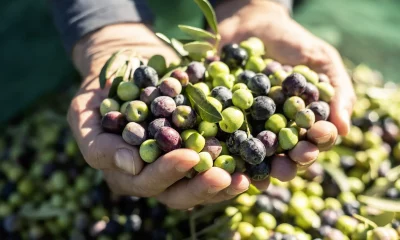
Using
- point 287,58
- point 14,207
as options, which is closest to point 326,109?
point 287,58

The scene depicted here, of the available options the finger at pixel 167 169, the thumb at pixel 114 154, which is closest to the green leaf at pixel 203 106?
the finger at pixel 167 169

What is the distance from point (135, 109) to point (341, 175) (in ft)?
3.24

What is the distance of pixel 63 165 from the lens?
2312 millimetres

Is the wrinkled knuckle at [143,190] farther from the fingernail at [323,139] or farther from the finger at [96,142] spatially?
the fingernail at [323,139]

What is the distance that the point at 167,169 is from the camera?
4.88ft

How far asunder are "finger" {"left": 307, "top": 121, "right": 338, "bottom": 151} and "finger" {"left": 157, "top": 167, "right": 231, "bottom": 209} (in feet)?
1.05

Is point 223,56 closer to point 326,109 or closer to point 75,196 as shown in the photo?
point 326,109

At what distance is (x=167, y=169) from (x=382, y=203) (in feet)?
3.03

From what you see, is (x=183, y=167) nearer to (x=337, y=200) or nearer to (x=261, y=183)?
(x=261, y=183)

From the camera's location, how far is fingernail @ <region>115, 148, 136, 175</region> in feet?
5.15

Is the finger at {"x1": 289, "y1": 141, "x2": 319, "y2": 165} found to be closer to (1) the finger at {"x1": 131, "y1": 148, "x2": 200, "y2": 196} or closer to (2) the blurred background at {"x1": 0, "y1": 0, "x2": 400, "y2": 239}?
(1) the finger at {"x1": 131, "y1": 148, "x2": 200, "y2": 196}

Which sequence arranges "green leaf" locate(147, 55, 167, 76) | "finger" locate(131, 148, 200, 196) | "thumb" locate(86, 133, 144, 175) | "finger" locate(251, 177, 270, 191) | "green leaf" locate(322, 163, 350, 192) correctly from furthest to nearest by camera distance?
"green leaf" locate(322, 163, 350, 192) → "green leaf" locate(147, 55, 167, 76) → "finger" locate(251, 177, 270, 191) → "thumb" locate(86, 133, 144, 175) → "finger" locate(131, 148, 200, 196)

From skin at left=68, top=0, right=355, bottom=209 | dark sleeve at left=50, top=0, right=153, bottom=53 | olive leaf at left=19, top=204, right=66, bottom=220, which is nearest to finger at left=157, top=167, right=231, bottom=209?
skin at left=68, top=0, right=355, bottom=209

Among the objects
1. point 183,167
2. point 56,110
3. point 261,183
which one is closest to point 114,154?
point 183,167
